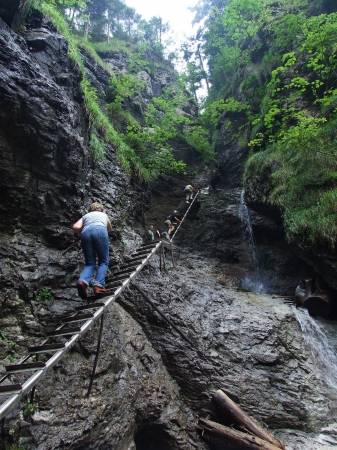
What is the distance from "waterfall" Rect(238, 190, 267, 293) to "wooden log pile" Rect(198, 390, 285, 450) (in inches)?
234

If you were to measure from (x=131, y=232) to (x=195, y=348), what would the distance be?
13.3 feet

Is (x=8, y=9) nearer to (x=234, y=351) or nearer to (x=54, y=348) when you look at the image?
(x=54, y=348)

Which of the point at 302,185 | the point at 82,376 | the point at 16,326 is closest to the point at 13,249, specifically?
the point at 16,326

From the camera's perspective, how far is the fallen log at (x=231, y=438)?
5.55 metres

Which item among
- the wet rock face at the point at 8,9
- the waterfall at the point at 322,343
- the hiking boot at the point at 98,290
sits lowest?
the waterfall at the point at 322,343

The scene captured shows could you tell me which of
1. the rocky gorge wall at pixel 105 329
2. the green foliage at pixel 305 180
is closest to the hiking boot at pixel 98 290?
the rocky gorge wall at pixel 105 329

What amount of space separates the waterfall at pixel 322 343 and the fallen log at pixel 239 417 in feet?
7.07

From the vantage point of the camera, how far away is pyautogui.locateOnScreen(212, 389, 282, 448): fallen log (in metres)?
5.79

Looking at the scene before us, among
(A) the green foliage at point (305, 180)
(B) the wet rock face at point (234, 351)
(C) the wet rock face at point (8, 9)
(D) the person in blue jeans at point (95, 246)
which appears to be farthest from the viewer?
(A) the green foliage at point (305, 180)

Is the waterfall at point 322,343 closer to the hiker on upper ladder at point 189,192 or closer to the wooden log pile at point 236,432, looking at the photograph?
the wooden log pile at point 236,432

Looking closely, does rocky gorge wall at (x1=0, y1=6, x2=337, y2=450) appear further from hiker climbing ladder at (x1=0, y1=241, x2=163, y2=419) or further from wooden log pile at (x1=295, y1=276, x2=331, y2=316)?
wooden log pile at (x1=295, y1=276, x2=331, y2=316)

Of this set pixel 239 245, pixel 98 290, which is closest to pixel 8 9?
pixel 98 290

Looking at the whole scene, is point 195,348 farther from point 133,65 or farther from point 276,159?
point 133,65

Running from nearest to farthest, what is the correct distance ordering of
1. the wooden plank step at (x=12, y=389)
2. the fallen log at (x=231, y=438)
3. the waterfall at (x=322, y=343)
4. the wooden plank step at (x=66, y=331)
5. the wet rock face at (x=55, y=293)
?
the wooden plank step at (x=12, y=389)
the wooden plank step at (x=66, y=331)
the wet rock face at (x=55, y=293)
the fallen log at (x=231, y=438)
the waterfall at (x=322, y=343)
